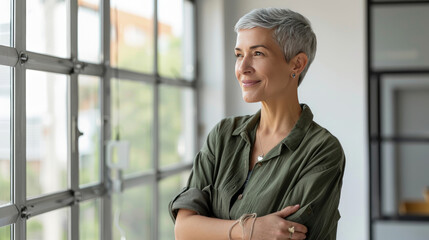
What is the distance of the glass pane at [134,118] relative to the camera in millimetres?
2604

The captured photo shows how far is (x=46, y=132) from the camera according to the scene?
211 centimetres

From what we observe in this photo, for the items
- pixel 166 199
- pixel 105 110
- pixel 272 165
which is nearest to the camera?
pixel 272 165

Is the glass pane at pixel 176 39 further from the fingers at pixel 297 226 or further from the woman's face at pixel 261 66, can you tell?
the fingers at pixel 297 226

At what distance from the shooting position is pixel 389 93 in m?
3.96

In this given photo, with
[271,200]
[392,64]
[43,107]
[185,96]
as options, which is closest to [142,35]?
[185,96]

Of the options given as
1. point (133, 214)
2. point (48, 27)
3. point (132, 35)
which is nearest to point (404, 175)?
point (133, 214)

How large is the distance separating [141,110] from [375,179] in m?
1.80

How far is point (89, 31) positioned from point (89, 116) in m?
0.34

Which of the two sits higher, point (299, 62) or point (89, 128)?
point (299, 62)

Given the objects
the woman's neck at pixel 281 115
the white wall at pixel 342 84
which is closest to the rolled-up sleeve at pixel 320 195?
the woman's neck at pixel 281 115

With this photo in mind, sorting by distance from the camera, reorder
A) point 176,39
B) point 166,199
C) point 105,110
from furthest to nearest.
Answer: point 176,39, point 166,199, point 105,110

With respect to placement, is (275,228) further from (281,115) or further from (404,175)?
(404,175)

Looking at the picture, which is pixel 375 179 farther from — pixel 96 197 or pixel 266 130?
pixel 266 130

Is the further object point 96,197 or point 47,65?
point 96,197
